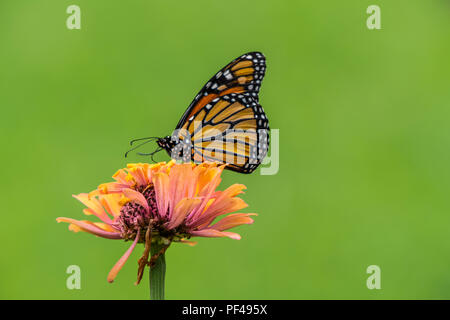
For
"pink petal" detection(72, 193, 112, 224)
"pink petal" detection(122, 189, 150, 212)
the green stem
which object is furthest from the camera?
"pink petal" detection(72, 193, 112, 224)

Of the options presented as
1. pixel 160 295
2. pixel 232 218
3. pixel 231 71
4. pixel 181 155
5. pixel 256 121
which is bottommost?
pixel 160 295

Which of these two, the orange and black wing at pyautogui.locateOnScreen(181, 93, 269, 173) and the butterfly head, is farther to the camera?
the orange and black wing at pyautogui.locateOnScreen(181, 93, 269, 173)

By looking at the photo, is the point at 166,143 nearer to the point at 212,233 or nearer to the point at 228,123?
the point at 228,123

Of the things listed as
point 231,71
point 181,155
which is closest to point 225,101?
point 231,71

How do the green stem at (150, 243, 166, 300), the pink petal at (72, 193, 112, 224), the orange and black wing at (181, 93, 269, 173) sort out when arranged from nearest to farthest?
the green stem at (150, 243, 166, 300)
the pink petal at (72, 193, 112, 224)
the orange and black wing at (181, 93, 269, 173)

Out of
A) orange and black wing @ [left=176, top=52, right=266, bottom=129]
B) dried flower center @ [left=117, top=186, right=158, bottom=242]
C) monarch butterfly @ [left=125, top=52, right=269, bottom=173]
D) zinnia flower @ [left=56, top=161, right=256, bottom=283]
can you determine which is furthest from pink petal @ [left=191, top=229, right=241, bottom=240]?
orange and black wing @ [left=176, top=52, right=266, bottom=129]

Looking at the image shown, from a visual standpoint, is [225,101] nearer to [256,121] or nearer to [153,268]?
[256,121]

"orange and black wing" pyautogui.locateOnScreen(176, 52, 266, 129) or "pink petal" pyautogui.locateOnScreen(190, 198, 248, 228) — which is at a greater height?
"orange and black wing" pyautogui.locateOnScreen(176, 52, 266, 129)

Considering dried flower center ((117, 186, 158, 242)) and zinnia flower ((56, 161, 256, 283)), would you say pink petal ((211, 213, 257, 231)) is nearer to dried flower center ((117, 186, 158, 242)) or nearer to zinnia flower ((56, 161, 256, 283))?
zinnia flower ((56, 161, 256, 283))

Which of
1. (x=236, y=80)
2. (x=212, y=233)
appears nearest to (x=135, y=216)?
A: (x=212, y=233)

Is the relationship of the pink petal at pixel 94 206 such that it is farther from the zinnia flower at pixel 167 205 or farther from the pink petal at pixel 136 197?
the pink petal at pixel 136 197
